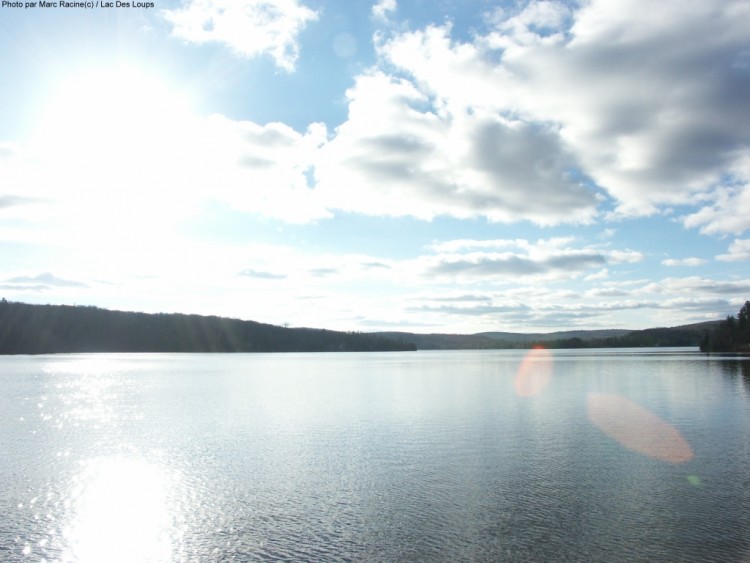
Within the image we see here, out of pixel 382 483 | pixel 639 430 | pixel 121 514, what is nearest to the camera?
pixel 121 514

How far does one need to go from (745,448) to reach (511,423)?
10.4 m

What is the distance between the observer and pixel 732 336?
133 m

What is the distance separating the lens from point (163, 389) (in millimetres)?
53750

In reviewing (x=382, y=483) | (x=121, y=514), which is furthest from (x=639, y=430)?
(x=121, y=514)

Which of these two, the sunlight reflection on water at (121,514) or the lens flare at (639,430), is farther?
the lens flare at (639,430)

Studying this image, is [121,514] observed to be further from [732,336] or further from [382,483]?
[732,336]

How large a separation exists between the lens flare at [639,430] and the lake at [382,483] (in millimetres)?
162

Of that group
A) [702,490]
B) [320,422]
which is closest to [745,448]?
[702,490]

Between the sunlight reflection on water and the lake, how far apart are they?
7 centimetres

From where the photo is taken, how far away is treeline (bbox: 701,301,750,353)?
416 feet

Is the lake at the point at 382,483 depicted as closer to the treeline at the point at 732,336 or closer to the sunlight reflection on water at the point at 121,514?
the sunlight reflection on water at the point at 121,514

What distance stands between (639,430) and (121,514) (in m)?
23.3

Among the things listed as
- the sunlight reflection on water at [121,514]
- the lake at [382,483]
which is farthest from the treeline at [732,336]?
the sunlight reflection on water at [121,514]

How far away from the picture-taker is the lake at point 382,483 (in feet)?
43.3
